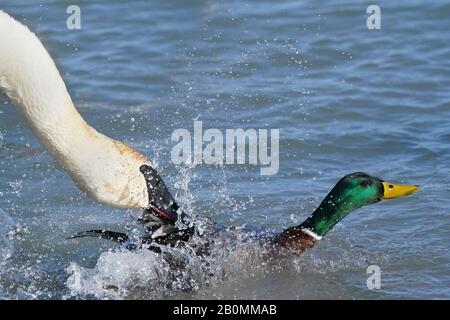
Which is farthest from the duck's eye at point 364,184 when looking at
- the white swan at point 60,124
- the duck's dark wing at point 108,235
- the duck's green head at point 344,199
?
the white swan at point 60,124

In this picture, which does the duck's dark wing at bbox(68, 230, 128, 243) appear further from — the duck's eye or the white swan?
the white swan

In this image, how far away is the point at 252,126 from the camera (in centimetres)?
1075

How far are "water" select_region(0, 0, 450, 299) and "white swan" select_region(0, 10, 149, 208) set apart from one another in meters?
2.14

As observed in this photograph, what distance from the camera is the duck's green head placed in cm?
783

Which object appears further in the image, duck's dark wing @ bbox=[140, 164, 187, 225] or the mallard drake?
the mallard drake

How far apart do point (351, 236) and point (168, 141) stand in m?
2.67

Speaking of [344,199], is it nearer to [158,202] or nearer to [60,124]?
[158,202]

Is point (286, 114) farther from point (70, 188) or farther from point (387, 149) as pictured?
point (70, 188)

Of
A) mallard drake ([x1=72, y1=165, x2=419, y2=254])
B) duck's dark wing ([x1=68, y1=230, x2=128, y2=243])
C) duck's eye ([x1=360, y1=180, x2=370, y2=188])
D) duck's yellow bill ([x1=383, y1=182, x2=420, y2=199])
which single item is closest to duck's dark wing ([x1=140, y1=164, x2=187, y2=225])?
mallard drake ([x1=72, y1=165, x2=419, y2=254])

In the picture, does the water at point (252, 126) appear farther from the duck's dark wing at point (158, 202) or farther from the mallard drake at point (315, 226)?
the duck's dark wing at point (158, 202)

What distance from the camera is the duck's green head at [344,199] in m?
7.83

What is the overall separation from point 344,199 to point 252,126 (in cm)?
302

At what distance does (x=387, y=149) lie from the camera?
400 inches
